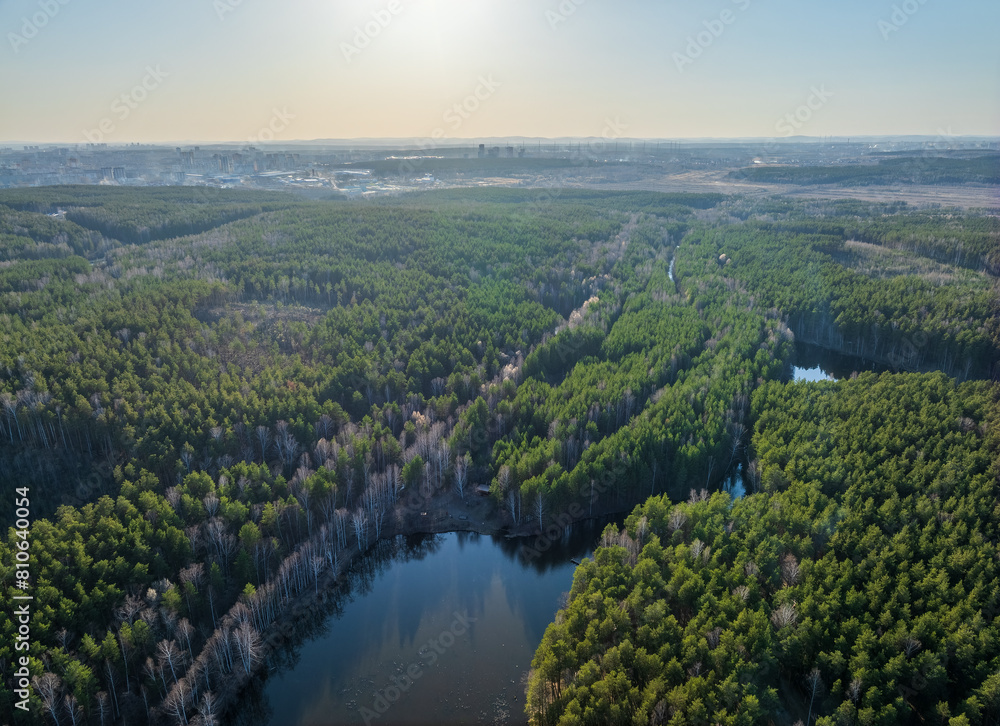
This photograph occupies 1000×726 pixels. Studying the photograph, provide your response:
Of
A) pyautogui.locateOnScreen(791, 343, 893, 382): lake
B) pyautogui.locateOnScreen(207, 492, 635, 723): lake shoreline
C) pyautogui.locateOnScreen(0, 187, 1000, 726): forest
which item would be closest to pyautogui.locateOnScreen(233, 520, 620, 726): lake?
pyautogui.locateOnScreen(207, 492, 635, 723): lake shoreline

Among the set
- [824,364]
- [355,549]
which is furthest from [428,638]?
[824,364]

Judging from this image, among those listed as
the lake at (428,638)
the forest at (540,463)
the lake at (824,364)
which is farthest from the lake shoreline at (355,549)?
the lake at (824,364)

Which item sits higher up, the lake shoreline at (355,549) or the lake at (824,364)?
the lake at (824,364)

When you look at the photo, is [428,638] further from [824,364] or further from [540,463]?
[824,364]

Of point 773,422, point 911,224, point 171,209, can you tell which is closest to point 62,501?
point 773,422

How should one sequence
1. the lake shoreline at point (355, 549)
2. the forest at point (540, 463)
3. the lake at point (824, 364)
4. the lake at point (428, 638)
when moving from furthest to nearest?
the lake at point (824, 364) → the lake shoreline at point (355, 549) → the lake at point (428, 638) → the forest at point (540, 463)

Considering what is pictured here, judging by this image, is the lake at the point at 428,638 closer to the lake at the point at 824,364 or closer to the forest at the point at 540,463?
the forest at the point at 540,463
